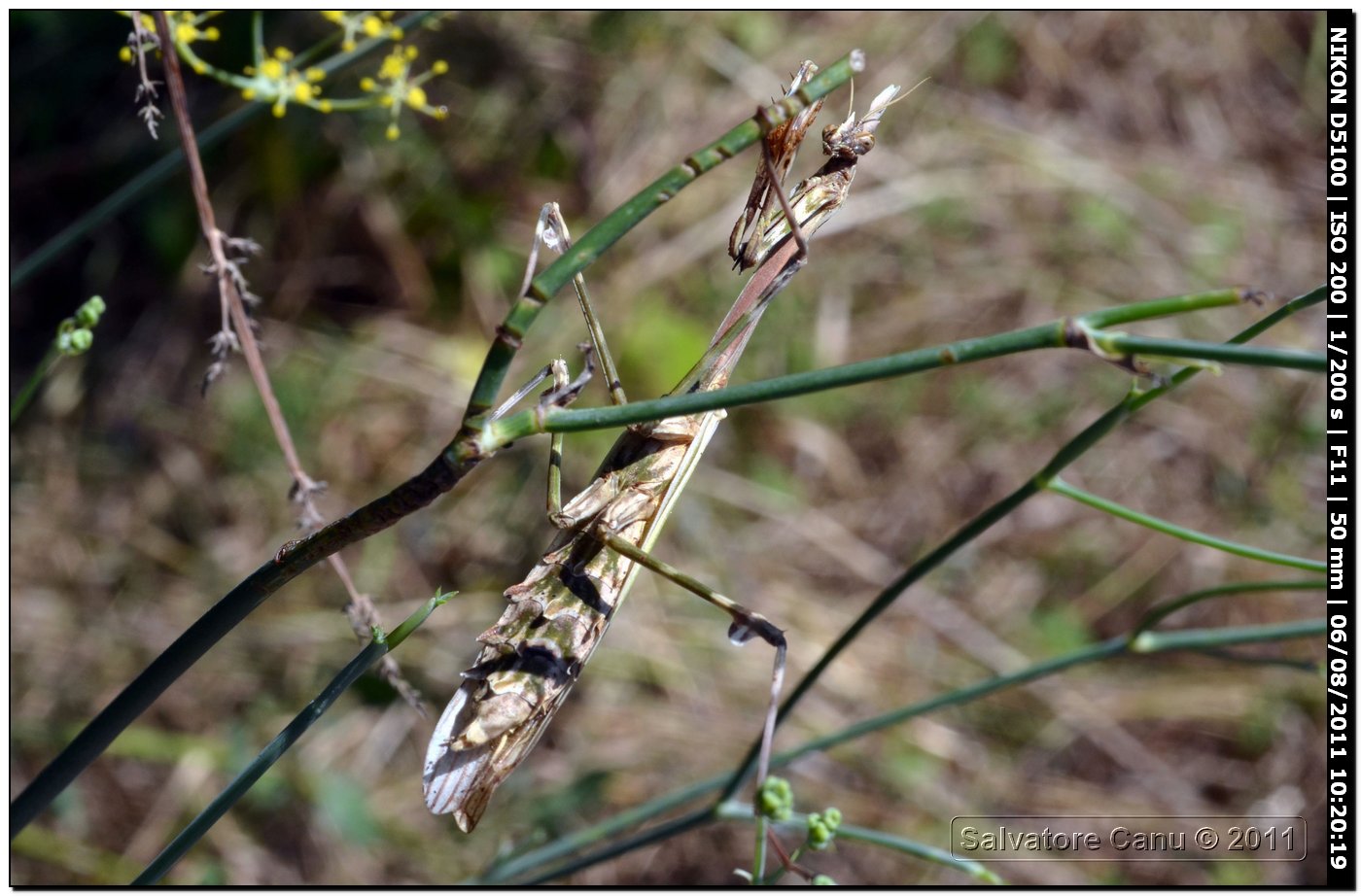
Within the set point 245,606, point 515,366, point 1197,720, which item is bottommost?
point 245,606

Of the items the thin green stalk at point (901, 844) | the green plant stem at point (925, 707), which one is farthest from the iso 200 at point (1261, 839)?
the thin green stalk at point (901, 844)

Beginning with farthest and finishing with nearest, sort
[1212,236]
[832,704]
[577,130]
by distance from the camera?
1. [1212,236]
2. [577,130]
3. [832,704]

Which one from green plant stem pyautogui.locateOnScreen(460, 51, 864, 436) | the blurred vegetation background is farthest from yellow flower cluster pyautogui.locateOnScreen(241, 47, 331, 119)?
the blurred vegetation background

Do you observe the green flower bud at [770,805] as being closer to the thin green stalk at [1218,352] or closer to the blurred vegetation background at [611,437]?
the thin green stalk at [1218,352]

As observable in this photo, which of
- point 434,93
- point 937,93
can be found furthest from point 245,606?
point 937,93

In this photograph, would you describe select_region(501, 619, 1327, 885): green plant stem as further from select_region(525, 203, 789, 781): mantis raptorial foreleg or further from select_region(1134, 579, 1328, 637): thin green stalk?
select_region(525, 203, 789, 781): mantis raptorial foreleg

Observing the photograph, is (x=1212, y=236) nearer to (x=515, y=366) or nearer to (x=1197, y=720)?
(x=1197, y=720)

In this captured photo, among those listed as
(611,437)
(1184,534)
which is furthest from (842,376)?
(611,437)
